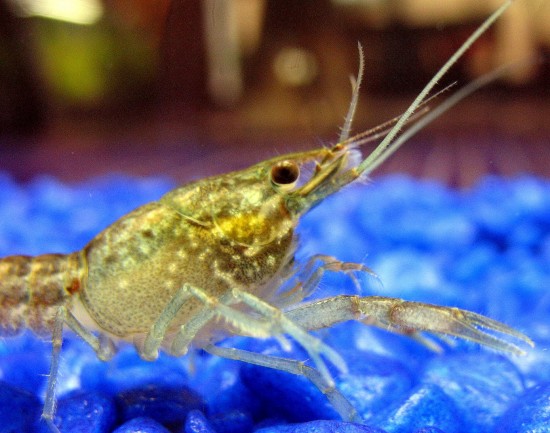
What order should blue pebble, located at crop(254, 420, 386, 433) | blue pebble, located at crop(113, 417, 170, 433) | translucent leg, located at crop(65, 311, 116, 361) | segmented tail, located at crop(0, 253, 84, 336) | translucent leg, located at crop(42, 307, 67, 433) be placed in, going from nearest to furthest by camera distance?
blue pebble, located at crop(254, 420, 386, 433) → blue pebble, located at crop(113, 417, 170, 433) → translucent leg, located at crop(42, 307, 67, 433) → translucent leg, located at crop(65, 311, 116, 361) → segmented tail, located at crop(0, 253, 84, 336)

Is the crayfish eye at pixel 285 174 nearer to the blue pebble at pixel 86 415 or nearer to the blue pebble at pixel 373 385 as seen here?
the blue pebble at pixel 373 385

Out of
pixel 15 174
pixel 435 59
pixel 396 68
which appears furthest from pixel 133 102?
pixel 435 59

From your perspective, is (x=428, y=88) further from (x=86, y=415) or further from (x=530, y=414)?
(x=86, y=415)

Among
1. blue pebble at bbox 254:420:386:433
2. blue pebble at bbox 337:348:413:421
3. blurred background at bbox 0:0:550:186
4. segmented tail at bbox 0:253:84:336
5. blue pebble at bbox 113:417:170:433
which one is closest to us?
blue pebble at bbox 254:420:386:433

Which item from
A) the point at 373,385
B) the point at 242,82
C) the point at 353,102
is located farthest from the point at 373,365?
the point at 242,82

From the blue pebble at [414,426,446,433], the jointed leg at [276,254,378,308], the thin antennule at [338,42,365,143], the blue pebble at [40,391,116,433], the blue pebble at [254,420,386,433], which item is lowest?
the blue pebble at [414,426,446,433]

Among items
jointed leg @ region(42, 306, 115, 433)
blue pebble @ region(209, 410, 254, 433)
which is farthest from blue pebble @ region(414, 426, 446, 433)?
jointed leg @ region(42, 306, 115, 433)

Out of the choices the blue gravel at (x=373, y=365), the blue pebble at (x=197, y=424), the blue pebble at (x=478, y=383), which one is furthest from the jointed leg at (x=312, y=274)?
the blue pebble at (x=197, y=424)

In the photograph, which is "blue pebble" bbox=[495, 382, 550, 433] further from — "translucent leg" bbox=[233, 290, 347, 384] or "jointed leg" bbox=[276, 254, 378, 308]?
"jointed leg" bbox=[276, 254, 378, 308]
